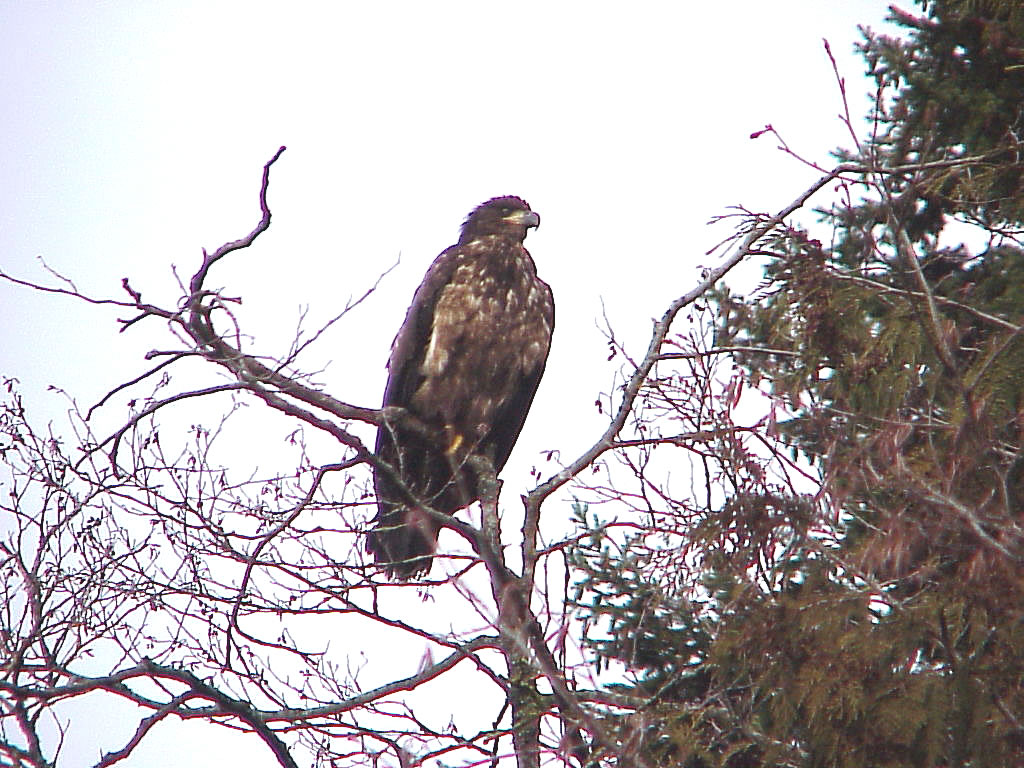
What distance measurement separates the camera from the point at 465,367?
19.1ft

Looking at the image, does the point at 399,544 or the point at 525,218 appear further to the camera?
the point at 525,218

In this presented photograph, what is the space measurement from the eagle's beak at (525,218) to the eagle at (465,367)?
0.37 meters

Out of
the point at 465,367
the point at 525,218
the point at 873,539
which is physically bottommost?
A: the point at 873,539

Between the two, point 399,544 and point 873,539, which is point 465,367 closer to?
point 399,544

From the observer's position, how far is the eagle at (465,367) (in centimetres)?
579

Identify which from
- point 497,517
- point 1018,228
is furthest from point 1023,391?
point 497,517

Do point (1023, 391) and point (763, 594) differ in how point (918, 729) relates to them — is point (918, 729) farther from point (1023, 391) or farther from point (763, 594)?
point (1023, 391)

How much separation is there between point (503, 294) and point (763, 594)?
3270 mm

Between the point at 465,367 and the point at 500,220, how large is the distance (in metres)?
A: 0.97

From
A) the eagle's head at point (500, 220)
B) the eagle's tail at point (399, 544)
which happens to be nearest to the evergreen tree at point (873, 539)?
the eagle's tail at point (399, 544)

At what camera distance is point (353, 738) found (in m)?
4.33

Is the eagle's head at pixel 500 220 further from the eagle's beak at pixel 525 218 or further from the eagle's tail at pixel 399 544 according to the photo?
the eagle's tail at pixel 399 544

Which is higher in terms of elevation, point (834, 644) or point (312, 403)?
point (312, 403)

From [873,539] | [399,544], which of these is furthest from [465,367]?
[873,539]
